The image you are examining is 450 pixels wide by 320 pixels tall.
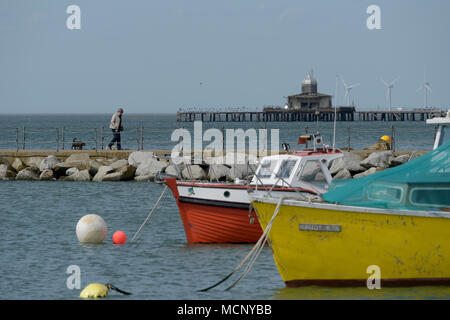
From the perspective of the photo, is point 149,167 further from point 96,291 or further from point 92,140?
point 92,140

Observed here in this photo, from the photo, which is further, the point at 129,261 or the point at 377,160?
the point at 377,160

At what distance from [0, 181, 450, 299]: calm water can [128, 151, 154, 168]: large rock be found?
7.74 meters

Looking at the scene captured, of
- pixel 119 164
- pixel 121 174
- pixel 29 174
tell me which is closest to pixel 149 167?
pixel 121 174

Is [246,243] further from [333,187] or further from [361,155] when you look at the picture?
[361,155]

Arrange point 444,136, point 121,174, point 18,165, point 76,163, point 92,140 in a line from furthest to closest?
point 92,140 < point 18,165 < point 76,163 < point 121,174 < point 444,136

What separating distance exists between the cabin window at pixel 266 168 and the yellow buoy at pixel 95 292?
19.8ft

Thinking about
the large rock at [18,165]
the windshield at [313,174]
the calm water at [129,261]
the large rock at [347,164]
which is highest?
the windshield at [313,174]

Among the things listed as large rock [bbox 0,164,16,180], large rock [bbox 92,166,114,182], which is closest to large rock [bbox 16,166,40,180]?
large rock [bbox 0,164,16,180]

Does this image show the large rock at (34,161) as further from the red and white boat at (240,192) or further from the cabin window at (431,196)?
the cabin window at (431,196)

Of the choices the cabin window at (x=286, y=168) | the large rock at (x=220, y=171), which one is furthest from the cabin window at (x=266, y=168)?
the large rock at (x=220, y=171)

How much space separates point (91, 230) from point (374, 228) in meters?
8.87

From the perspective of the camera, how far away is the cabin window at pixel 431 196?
594 inches

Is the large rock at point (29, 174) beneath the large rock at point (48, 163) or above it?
beneath

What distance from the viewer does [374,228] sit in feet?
49.0
